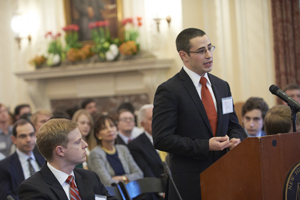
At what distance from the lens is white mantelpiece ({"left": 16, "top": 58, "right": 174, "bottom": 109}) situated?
6500 mm

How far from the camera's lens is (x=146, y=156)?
3.79 metres

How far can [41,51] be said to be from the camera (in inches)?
300

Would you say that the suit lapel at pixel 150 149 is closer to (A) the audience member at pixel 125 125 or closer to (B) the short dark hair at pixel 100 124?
(B) the short dark hair at pixel 100 124

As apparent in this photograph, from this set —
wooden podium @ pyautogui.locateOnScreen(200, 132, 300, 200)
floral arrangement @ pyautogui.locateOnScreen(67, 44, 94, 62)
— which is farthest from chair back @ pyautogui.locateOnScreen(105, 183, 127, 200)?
floral arrangement @ pyautogui.locateOnScreen(67, 44, 94, 62)

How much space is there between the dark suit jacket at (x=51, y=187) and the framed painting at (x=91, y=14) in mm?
5075

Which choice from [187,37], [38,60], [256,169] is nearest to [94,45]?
[38,60]

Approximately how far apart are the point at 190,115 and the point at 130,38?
472 centimetres

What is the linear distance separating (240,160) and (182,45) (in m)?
0.74

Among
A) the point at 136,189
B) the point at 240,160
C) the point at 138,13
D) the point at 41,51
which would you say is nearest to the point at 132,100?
the point at 138,13

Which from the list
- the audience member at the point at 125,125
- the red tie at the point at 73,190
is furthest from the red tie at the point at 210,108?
the audience member at the point at 125,125

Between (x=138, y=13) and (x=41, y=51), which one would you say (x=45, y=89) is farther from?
(x=138, y=13)

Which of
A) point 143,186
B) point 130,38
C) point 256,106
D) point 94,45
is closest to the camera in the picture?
point 143,186

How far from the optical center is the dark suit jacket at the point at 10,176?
9.99 feet

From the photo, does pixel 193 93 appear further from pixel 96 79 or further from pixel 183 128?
pixel 96 79
